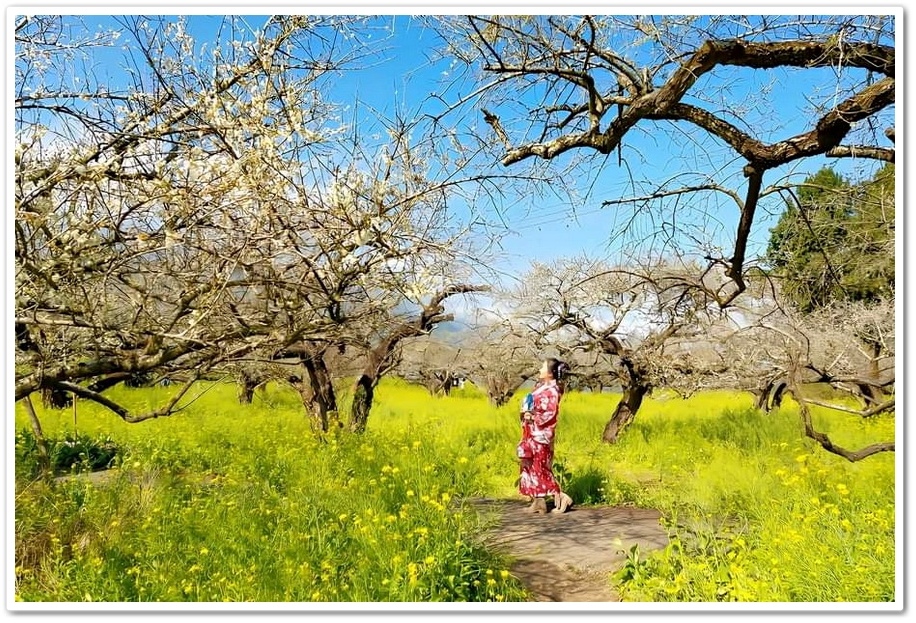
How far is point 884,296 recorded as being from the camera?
406 centimetres

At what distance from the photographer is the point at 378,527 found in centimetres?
289

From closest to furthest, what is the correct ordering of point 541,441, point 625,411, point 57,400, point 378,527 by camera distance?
point 378,527, point 541,441, point 57,400, point 625,411

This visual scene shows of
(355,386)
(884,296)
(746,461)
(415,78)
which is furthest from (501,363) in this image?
(415,78)

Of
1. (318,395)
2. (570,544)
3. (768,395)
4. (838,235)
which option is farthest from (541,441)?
(768,395)

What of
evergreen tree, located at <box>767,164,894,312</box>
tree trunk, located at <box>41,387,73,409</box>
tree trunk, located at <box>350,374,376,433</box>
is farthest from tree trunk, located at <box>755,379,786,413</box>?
tree trunk, located at <box>41,387,73,409</box>

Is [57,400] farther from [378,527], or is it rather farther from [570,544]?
[570,544]

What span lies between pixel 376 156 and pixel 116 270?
1002mm

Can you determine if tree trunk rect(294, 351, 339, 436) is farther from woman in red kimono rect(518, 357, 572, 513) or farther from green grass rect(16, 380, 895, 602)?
woman in red kimono rect(518, 357, 572, 513)

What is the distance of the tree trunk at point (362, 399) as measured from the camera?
6.19 m

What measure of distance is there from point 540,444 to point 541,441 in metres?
0.02

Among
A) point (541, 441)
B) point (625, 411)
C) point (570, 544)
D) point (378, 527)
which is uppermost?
point (541, 441)

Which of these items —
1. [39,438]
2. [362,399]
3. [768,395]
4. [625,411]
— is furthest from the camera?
[625,411]

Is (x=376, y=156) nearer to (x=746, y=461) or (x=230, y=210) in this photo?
(x=230, y=210)

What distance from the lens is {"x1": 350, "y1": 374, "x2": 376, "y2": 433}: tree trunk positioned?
244 inches
